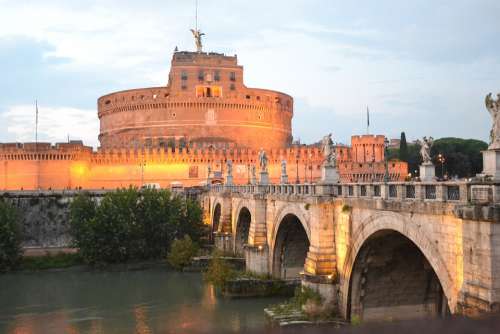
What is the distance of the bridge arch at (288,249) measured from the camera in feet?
82.7

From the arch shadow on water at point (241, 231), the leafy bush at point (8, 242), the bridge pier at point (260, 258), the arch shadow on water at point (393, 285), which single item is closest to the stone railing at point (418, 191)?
the arch shadow on water at point (393, 285)

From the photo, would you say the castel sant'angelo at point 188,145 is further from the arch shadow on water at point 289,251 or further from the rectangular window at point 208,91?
the arch shadow on water at point 289,251

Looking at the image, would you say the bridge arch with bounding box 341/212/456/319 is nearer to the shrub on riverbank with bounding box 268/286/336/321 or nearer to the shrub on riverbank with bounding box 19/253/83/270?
the shrub on riverbank with bounding box 268/286/336/321

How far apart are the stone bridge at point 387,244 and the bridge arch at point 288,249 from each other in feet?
0.15

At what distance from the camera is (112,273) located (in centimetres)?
3538

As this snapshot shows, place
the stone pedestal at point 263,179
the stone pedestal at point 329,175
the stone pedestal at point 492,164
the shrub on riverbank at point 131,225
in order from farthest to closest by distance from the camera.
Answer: the shrub on riverbank at point 131,225 < the stone pedestal at point 263,179 < the stone pedestal at point 329,175 < the stone pedestal at point 492,164

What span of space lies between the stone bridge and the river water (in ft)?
10.6

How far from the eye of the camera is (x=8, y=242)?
1442 inches

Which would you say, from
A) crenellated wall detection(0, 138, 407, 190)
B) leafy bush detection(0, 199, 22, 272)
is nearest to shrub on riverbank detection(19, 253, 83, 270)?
leafy bush detection(0, 199, 22, 272)

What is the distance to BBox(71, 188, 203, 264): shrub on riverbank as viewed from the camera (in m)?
37.4

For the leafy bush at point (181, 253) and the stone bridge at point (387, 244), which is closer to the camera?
the stone bridge at point (387, 244)

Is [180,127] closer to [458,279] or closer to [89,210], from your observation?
[89,210]

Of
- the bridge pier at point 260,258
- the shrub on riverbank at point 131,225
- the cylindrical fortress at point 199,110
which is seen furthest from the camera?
the cylindrical fortress at point 199,110

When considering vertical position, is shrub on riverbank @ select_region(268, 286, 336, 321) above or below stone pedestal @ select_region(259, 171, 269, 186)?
below
